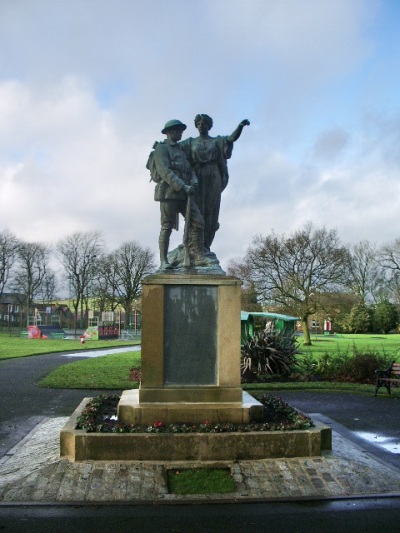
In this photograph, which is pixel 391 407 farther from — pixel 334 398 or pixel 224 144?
pixel 224 144

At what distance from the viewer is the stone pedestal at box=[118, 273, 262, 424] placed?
7.39 meters

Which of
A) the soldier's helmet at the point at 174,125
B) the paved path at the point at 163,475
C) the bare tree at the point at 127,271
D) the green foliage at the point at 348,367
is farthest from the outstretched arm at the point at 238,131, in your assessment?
the bare tree at the point at 127,271

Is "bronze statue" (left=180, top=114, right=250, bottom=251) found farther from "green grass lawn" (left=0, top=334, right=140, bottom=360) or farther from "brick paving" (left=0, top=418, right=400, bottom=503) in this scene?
"green grass lawn" (left=0, top=334, right=140, bottom=360)

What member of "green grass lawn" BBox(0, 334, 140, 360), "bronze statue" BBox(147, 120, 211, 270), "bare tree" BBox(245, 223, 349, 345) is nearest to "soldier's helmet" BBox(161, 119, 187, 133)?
"bronze statue" BBox(147, 120, 211, 270)

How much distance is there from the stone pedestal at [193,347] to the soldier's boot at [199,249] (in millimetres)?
582

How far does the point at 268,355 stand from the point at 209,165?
1077cm

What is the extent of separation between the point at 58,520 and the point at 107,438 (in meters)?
1.38

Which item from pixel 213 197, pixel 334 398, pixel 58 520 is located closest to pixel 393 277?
pixel 334 398

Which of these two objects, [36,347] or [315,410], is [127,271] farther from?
→ [315,410]

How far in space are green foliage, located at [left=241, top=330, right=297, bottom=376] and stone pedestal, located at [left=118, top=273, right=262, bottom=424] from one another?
10.4m

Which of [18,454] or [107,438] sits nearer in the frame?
[107,438]

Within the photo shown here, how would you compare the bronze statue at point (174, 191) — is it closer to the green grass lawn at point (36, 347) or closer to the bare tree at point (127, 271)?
the green grass lawn at point (36, 347)

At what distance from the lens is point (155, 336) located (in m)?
7.52

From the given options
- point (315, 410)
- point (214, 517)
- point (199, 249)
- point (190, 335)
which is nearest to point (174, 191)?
point (199, 249)
